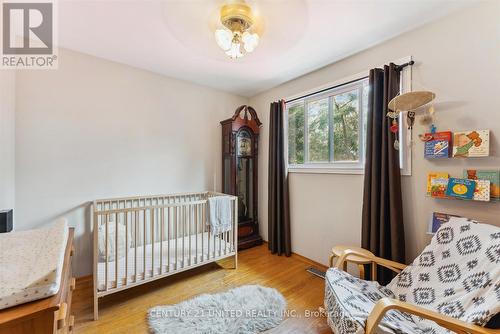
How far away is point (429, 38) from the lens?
1.75 meters

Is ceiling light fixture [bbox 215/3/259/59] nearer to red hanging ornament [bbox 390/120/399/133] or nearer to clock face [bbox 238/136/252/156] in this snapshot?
red hanging ornament [bbox 390/120/399/133]

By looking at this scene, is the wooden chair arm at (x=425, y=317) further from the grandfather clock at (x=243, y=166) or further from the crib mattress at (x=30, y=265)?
the grandfather clock at (x=243, y=166)

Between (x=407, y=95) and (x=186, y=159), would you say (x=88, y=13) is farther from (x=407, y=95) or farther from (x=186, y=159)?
(x=407, y=95)

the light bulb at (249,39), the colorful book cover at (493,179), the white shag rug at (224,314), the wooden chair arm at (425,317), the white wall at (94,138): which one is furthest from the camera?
the white wall at (94,138)

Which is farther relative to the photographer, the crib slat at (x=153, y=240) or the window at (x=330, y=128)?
the window at (x=330, y=128)

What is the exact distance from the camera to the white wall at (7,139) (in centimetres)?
169

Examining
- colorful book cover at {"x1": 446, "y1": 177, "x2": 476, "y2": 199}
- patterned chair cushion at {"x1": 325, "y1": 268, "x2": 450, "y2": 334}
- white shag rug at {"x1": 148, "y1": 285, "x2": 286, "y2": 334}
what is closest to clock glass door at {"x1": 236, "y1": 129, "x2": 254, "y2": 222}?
white shag rug at {"x1": 148, "y1": 285, "x2": 286, "y2": 334}

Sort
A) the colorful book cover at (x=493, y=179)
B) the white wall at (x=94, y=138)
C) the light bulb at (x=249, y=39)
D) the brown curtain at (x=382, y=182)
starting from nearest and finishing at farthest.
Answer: the light bulb at (x=249, y=39) → the colorful book cover at (x=493, y=179) → the brown curtain at (x=382, y=182) → the white wall at (x=94, y=138)

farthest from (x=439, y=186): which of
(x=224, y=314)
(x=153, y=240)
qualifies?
(x=153, y=240)

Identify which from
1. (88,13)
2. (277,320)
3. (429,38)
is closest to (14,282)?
(277,320)

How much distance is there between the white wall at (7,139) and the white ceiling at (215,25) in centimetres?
60

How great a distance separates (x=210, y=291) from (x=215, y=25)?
7.33ft

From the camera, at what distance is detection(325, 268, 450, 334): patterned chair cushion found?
45.7 inches

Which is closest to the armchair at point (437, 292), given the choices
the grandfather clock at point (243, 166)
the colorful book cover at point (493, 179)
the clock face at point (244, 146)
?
the colorful book cover at point (493, 179)
